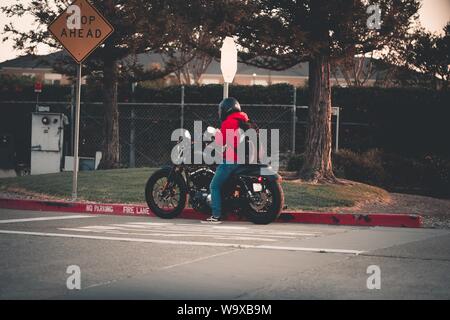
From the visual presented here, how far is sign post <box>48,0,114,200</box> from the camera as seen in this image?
15.3 metres

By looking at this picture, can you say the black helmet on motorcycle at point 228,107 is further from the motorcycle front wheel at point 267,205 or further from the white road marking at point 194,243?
the white road marking at point 194,243

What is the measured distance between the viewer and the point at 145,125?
27609 mm

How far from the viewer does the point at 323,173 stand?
61.9 feet

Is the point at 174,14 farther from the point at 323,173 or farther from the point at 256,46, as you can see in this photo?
the point at 323,173

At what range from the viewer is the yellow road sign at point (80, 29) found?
1533cm

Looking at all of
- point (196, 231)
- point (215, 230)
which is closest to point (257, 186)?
point (215, 230)

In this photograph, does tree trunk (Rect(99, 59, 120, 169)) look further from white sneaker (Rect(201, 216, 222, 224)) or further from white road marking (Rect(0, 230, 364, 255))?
white road marking (Rect(0, 230, 364, 255))

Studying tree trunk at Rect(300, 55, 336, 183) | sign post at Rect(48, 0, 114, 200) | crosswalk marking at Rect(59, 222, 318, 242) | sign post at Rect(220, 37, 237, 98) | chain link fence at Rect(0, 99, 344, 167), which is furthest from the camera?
chain link fence at Rect(0, 99, 344, 167)

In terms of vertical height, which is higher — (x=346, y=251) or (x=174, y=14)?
(x=174, y=14)

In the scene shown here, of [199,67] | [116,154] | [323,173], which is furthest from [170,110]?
[199,67]

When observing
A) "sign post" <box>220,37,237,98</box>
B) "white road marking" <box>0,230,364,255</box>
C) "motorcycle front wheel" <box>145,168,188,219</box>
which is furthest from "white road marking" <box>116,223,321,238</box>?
"sign post" <box>220,37,237,98</box>

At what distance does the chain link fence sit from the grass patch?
22.3ft
